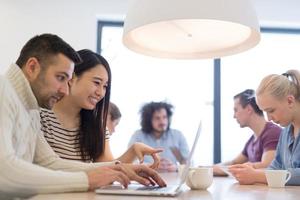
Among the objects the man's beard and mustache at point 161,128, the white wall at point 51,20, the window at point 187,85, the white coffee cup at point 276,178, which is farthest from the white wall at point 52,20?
the white coffee cup at point 276,178

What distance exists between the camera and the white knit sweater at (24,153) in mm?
1028

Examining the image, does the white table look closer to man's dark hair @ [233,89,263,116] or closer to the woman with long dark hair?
the woman with long dark hair

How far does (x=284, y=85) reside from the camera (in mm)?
1890

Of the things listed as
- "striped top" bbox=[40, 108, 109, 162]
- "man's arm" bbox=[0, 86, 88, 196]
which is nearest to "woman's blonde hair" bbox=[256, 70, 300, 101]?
"striped top" bbox=[40, 108, 109, 162]

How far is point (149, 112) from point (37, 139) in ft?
7.01

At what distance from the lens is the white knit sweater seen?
1028 mm

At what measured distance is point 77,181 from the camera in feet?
3.55

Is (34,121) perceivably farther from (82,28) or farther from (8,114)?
(82,28)

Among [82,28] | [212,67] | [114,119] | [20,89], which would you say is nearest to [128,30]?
[20,89]

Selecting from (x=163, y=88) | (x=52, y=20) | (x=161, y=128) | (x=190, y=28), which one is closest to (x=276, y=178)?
(x=190, y=28)

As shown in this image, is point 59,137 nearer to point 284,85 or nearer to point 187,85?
point 284,85

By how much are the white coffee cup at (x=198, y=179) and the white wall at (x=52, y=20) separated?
279cm

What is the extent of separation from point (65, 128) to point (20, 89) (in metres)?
0.47

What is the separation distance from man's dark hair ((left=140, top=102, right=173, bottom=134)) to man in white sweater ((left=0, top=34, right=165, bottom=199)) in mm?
1953
